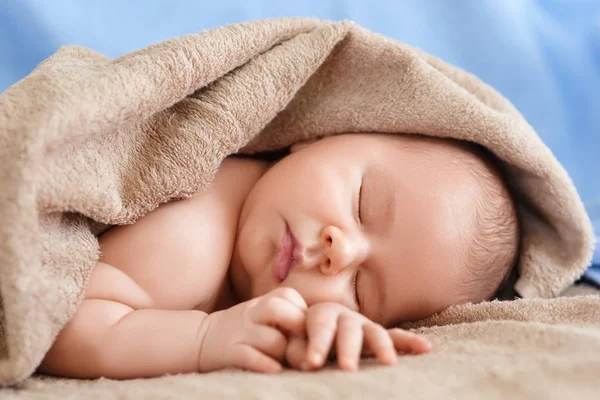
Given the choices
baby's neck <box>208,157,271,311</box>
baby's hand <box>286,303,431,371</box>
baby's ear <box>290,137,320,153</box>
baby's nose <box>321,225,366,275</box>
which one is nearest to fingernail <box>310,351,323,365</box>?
baby's hand <box>286,303,431,371</box>

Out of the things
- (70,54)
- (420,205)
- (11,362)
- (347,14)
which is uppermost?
(347,14)

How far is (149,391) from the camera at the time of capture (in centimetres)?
66

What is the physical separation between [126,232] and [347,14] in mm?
1070

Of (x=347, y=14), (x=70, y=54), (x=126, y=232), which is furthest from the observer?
(x=347, y=14)

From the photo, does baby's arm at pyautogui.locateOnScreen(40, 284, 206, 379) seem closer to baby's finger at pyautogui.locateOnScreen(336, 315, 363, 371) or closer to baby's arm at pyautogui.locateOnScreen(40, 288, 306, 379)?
baby's arm at pyautogui.locateOnScreen(40, 288, 306, 379)

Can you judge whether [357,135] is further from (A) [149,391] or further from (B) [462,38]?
(B) [462,38]

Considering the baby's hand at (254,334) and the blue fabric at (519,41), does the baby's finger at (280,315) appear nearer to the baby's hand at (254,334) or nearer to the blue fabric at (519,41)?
the baby's hand at (254,334)

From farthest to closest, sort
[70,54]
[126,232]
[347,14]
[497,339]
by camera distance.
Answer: [347,14]
[70,54]
[126,232]
[497,339]

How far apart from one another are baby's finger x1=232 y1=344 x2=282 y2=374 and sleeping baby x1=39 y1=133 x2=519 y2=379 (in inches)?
0.5

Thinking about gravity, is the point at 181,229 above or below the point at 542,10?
below

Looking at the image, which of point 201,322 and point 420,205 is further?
point 420,205

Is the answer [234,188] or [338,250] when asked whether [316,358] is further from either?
[234,188]

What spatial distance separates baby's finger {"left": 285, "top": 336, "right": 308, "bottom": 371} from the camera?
2.42 feet

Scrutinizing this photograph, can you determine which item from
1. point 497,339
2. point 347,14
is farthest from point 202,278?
point 347,14
